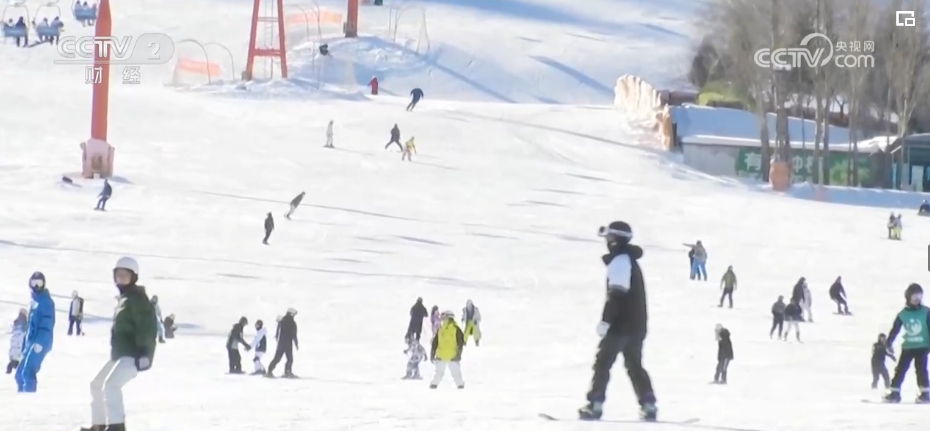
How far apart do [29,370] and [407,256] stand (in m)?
21.4

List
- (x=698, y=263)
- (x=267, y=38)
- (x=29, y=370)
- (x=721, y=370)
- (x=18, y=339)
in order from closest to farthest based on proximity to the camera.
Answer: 1. (x=29, y=370)
2. (x=721, y=370)
3. (x=18, y=339)
4. (x=698, y=263)
5. (x=267, y=38)

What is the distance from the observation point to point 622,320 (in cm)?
986

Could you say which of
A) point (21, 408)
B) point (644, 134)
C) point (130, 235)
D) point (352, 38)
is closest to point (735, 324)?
point (130, 235)

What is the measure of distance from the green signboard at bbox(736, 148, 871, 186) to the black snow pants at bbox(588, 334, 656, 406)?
42.8 metres

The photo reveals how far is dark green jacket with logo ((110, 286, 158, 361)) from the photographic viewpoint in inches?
Result: 344

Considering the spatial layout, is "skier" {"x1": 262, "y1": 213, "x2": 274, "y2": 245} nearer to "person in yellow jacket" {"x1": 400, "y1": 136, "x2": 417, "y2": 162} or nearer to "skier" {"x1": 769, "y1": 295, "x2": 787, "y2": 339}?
"person in yellow jacket" {"x1": 400, "y1": 136, "x2": 417, "y2": 162}

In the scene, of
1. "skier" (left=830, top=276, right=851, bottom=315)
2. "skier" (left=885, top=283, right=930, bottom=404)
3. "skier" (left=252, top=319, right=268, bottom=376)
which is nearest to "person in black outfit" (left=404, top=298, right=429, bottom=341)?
"skier" (left=252, top=319, right=268, bottom=376)

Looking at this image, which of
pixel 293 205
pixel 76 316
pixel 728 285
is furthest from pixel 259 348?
pixel 293 205

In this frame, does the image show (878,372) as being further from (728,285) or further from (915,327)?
(728,285)

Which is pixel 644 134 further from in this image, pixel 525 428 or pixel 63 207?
pixel 525 428

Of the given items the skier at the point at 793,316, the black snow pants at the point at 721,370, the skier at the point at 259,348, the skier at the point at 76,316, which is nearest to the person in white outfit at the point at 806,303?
the skier at the point at 793,316

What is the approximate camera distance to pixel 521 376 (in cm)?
1833

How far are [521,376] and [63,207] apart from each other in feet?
70.8

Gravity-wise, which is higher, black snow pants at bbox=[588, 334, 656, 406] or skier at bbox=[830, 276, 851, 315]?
black snow pants at bbox=[588, 334, 656, 406]
